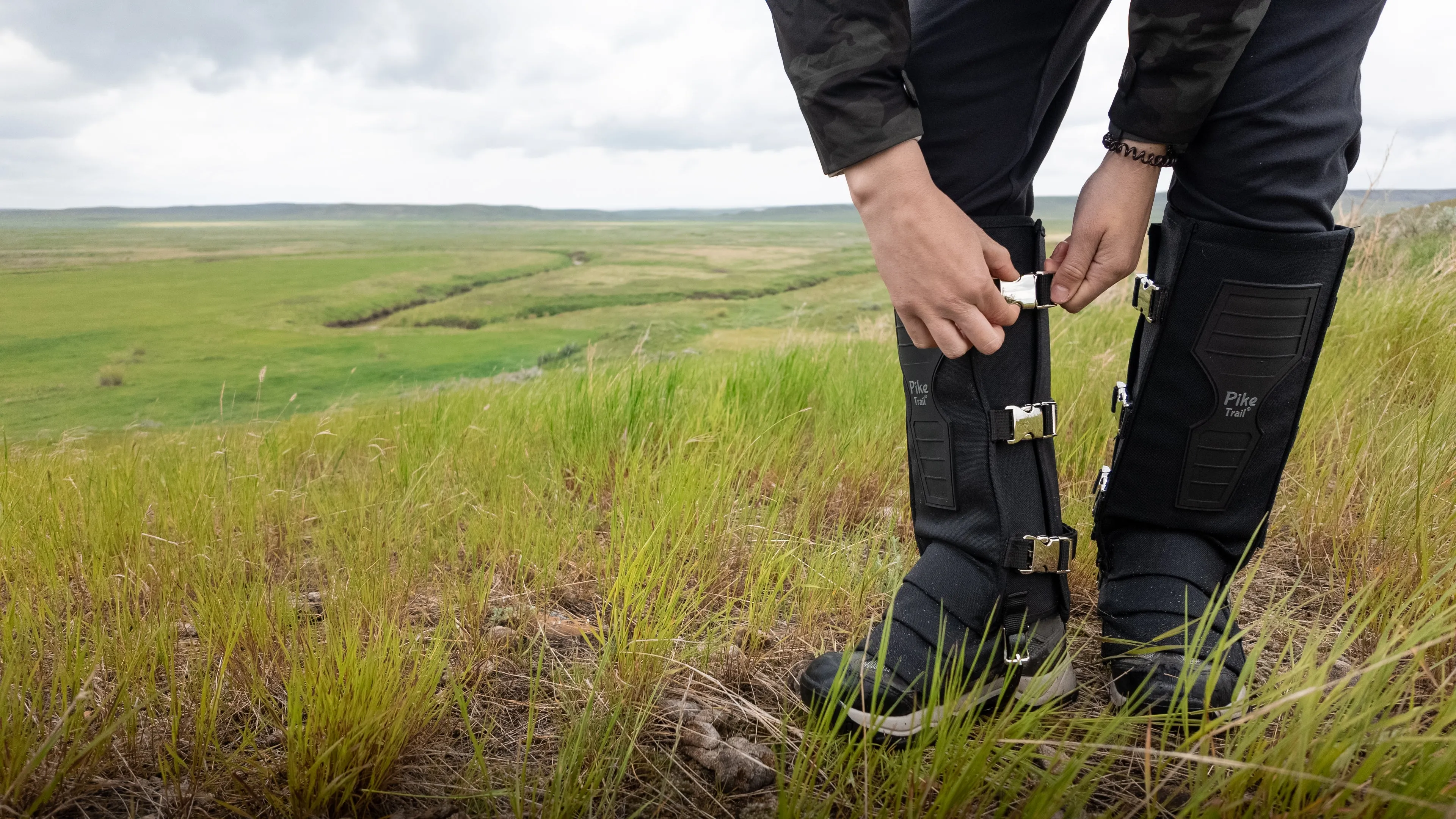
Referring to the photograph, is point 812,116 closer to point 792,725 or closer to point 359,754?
point 792,725

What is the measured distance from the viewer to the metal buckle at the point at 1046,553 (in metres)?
1.09

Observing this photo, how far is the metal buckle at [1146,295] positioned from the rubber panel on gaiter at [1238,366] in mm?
83

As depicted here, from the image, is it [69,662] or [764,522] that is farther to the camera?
[764,522]

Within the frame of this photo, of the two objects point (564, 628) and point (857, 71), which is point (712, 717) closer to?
point (564, 628)

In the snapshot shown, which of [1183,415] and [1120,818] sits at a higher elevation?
[1183,415]

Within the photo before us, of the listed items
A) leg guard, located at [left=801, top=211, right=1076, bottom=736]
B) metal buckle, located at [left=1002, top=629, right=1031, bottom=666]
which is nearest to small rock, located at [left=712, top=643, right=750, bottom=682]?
leg guard, located at [left=801, top=211, right=1076, bottom=736]

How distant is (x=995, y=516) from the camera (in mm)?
1095

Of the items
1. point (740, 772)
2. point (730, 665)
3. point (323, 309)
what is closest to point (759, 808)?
point (740, 772)

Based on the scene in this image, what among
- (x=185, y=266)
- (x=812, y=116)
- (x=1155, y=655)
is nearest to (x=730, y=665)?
(x=1155, y=655)

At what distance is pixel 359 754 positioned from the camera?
82 centimetres

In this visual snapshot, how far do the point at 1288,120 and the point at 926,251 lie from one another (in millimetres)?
506

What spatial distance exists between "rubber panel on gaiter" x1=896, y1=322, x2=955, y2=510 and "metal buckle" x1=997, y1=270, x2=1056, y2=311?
122mm

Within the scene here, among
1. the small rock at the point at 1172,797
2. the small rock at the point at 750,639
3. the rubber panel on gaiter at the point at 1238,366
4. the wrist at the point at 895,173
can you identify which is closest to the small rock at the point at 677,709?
the small rock at the point at 750,639

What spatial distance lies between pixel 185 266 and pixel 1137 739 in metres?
22.7
